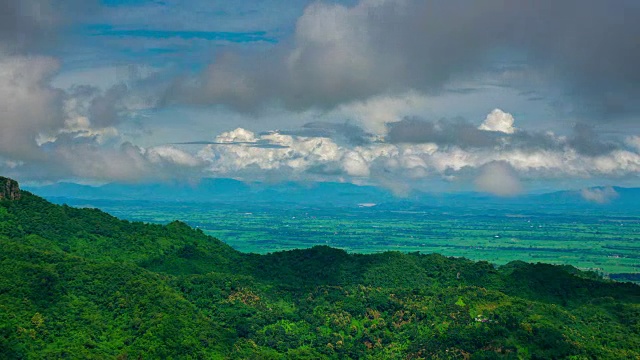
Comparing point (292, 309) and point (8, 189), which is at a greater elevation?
point (8, 189)

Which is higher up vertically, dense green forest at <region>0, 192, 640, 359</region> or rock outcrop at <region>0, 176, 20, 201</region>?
rock outcrop at <region>0, 176, 20, 201</region>

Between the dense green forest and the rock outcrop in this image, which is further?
the rock outcrop

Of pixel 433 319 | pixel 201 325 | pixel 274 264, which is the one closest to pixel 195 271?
pixel 274 264

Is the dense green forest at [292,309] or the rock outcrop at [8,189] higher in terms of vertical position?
the rock outcrop at [8,189]

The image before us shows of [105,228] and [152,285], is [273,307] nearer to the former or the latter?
[152,285]
